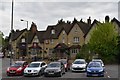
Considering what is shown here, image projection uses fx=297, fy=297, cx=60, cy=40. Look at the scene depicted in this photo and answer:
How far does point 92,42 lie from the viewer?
5769 cm

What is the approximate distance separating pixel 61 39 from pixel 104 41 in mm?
21230

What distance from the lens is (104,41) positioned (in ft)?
186

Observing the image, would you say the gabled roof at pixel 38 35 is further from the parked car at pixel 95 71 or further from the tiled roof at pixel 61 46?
the parked car at pixel 95 71

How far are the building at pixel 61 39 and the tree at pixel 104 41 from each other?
1083 cm

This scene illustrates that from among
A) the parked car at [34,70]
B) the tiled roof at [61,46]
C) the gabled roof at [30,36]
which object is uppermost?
the gabled roof at [30,36]

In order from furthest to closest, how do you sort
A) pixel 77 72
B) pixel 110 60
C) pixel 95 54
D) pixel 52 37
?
1. pixel 52 37
2. pixel 95 54
3. pixel 110 60
4. pixel 77 72

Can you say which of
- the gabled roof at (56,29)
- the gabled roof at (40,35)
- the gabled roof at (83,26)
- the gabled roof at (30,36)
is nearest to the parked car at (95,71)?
the gabled roof at (83,26)

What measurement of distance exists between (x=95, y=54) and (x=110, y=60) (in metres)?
7.52

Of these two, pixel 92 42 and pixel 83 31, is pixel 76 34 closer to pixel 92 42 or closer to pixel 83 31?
pixel 83 31

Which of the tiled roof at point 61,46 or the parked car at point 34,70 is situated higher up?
the tiled roof at point 61,46

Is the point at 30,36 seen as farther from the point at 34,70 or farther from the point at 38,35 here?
the point at 34,70

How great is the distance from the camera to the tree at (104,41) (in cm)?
5559

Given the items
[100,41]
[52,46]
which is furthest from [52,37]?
[100,41]

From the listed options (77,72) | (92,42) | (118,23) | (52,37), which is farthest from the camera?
(52,37)
